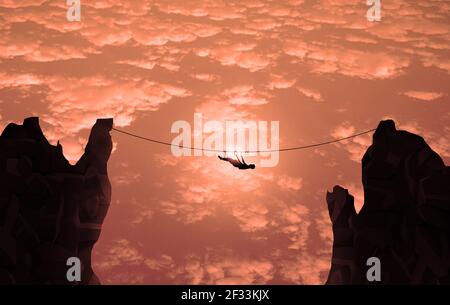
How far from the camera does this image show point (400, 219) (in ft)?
37.9

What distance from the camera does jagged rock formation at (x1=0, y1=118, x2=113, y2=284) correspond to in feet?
37.5

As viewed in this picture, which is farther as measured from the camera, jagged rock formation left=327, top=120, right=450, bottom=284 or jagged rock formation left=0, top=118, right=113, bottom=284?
jagged rock formation left=0, top=118, right=113, bottom=284

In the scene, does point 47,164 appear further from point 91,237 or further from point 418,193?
point 418,193

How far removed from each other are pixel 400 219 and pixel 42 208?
27.2 feet

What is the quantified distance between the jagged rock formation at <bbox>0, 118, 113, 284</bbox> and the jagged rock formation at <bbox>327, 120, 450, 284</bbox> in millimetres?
6178

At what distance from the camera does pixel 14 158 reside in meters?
11.7

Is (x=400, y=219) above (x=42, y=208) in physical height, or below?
above

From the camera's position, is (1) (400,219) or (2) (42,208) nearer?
(1) (400,219)

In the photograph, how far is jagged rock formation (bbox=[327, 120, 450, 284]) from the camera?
36.1 ft

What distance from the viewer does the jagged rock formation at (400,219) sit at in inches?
433

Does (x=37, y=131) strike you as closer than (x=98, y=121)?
Yes

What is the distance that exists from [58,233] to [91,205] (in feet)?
3.23
